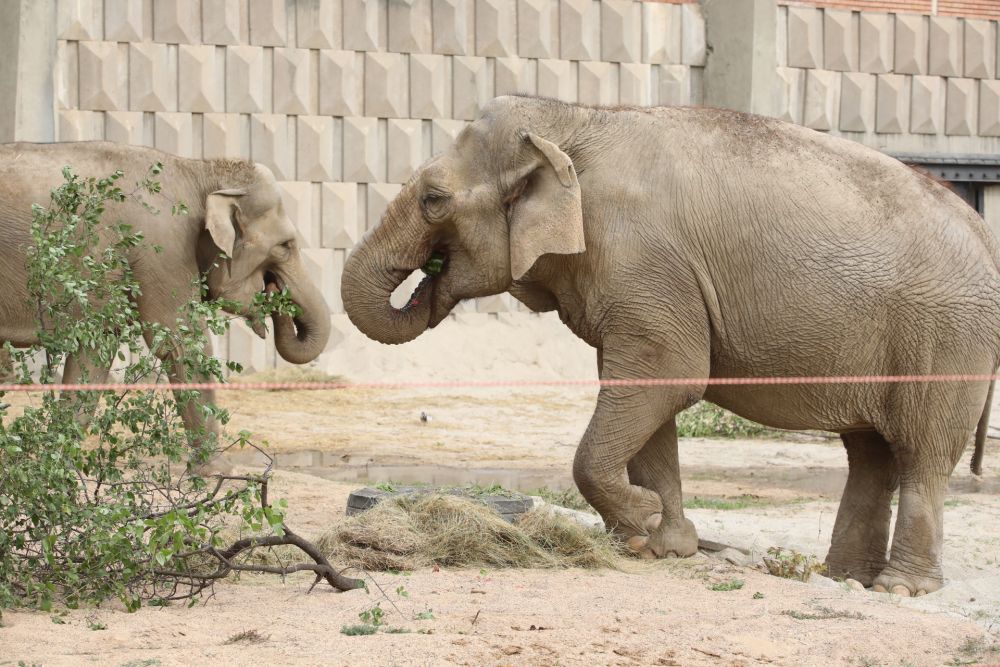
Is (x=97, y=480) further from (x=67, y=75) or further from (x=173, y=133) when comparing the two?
(x=67, y=75)

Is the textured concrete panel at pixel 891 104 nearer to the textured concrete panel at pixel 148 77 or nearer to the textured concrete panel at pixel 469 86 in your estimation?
the textured concrete panel at pixel 469 86

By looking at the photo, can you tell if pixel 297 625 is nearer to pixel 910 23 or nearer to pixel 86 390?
pixel 86 390

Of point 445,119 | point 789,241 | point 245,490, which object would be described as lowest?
point 245,490

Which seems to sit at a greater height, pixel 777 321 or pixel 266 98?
pixel 266 98

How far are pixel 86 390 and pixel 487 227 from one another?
85.6 inches

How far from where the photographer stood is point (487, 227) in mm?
7840

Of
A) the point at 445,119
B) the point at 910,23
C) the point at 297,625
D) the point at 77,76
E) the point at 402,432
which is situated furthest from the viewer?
the point at 910,23

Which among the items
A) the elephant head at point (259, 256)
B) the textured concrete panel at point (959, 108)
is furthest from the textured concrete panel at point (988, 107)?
the elephant head at point (259, 256)

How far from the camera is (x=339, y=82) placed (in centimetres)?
1762

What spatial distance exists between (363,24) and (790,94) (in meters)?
5.45

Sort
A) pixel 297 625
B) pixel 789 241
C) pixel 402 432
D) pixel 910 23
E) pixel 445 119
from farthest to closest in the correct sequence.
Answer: pixel 910 23 → pixel 445 119 → pixel 402 432 → pixel 789 241 → pixel 297 625

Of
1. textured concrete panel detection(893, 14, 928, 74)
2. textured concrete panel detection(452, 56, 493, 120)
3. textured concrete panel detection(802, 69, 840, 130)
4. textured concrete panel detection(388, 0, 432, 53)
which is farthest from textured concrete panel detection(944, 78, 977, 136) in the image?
textured concrete panel detection(388, 0, 432, 53)

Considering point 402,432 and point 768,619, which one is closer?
point 768,619

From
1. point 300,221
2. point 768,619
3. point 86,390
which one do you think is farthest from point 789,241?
point 300,221
